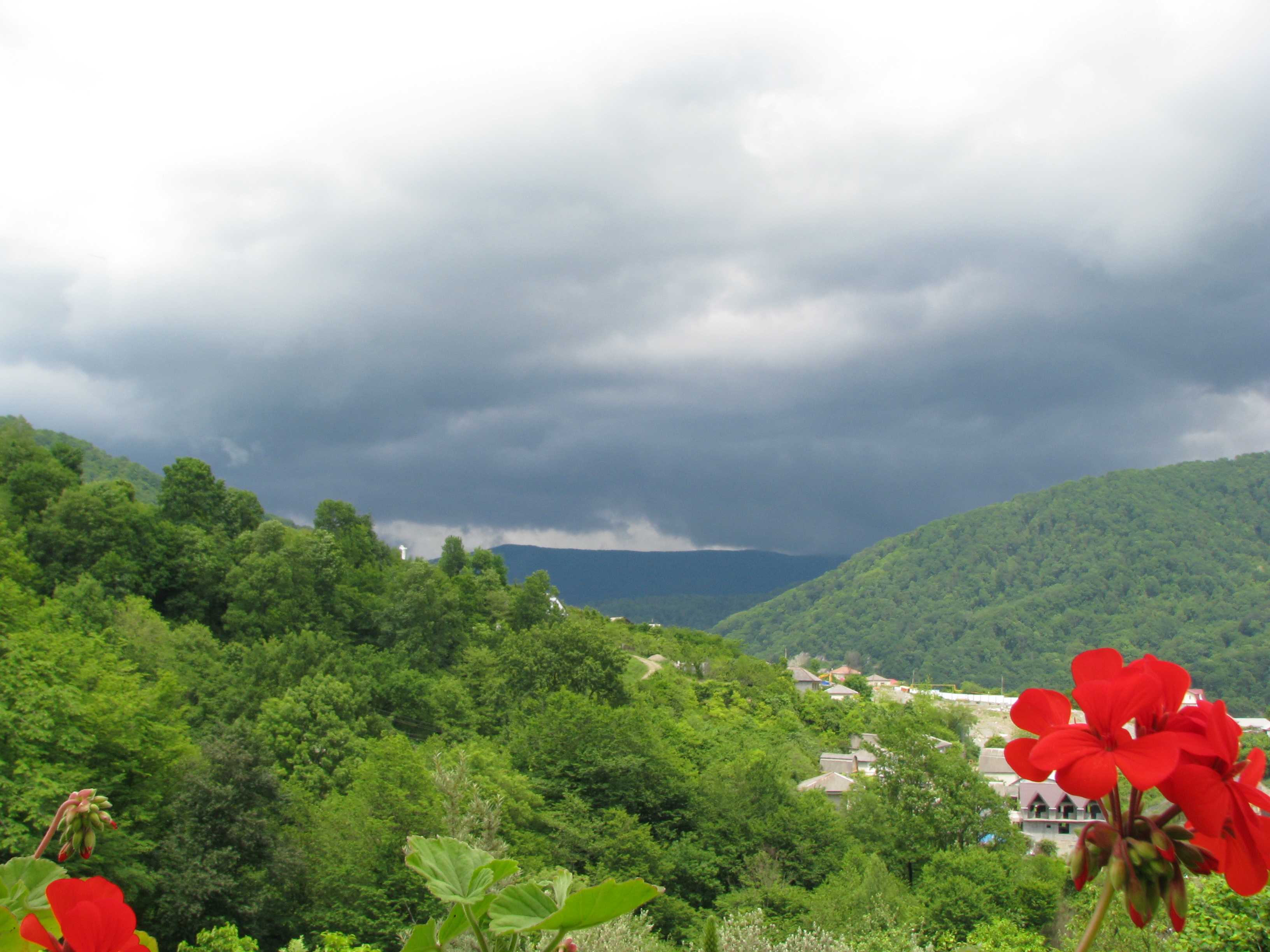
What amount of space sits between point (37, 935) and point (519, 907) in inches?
41.6

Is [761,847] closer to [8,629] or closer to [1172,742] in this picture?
[8,629]

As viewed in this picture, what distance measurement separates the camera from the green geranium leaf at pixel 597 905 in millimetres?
1189

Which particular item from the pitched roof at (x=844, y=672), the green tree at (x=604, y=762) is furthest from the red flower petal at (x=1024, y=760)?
the pitched roof at (x=844, y=672)

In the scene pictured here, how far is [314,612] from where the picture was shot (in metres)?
56.3

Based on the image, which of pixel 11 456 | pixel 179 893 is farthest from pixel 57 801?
pixel 11 456

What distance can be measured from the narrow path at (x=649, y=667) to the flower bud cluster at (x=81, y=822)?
67535 millimetres

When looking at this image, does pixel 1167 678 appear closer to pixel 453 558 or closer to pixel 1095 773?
pixel 1095 773

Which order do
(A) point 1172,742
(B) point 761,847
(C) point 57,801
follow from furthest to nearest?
1. (B) point 761,847
2. (C) point 57,801
3. (A) point 1172,742

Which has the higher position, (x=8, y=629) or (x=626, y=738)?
(x=8, y=629)

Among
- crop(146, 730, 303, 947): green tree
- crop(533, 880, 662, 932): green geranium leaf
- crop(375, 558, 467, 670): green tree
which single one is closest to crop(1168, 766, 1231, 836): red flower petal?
crop(533, 880, 662, 932): green geranium leaf

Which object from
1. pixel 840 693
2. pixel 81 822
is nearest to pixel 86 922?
pixel 81 822

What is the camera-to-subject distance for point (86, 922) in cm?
155

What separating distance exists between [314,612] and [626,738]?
2945 cm

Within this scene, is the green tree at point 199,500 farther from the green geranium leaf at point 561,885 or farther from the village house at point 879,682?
the village house at point 879,682
